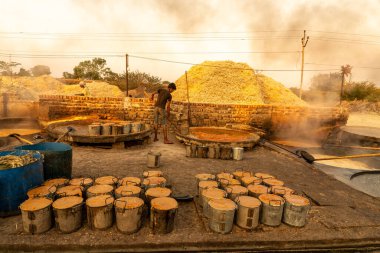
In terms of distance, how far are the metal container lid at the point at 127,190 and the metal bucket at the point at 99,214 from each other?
0.33 meters

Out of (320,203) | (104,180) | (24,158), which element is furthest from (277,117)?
(24,158)

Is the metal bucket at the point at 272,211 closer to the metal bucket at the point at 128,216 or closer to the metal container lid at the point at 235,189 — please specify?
the metal container lid at the point at 235,189

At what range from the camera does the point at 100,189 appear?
3463 millimetres

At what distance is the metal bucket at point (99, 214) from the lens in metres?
2.96

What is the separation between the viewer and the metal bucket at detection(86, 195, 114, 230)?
2955 mm

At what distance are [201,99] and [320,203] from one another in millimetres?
13402

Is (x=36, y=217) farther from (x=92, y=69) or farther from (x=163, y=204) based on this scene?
(x=92, y=69)

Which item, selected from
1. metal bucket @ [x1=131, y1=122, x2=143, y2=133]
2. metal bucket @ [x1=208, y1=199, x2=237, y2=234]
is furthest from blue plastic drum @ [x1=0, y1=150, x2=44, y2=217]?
metal bucket @ [x1=131, y1=122, x2=143, y2=133]

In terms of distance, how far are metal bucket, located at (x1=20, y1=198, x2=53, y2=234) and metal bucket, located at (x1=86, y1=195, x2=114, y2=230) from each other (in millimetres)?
441

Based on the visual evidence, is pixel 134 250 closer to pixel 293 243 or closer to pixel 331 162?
pixel 293 243

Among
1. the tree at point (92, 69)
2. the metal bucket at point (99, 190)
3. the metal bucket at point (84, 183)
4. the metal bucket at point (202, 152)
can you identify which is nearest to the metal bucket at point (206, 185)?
the metal bucket at point (99, 190)

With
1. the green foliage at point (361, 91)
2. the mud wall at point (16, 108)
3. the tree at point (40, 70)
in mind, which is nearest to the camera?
the mud wall at point (16, 108)

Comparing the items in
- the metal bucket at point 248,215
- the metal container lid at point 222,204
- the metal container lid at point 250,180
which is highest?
the metal container lid at point 250,180

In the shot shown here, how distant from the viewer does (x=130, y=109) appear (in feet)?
31.3
